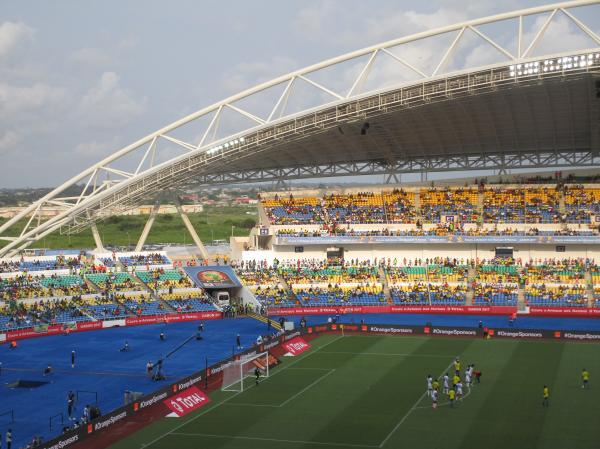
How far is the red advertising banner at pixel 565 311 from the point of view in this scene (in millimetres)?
59812

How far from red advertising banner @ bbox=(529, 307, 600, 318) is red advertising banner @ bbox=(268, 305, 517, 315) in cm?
179

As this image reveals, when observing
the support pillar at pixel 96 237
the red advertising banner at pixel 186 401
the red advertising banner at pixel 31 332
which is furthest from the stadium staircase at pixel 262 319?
the red advertising banner at pixel 186 401

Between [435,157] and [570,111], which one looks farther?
[435,157]

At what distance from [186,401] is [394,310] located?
33.2 meters

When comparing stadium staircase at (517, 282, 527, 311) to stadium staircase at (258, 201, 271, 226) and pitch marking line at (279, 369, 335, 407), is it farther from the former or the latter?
→ pitch marking line at (279, 369, 335, 407)

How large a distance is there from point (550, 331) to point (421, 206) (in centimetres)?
2914

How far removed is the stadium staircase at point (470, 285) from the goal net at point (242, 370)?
2866cm

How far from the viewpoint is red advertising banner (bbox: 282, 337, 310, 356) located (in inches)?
1809

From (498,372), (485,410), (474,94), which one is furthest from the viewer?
(474,94)

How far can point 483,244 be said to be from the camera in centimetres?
7169

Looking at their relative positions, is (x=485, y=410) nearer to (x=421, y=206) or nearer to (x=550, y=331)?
(x=550, y=331)

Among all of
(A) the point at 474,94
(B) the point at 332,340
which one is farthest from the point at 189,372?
(A) the point at 474,94

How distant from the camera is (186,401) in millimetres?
33469

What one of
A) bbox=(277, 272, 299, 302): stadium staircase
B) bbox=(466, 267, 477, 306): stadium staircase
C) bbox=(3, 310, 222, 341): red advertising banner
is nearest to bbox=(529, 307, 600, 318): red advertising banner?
bbox=(466, 267, 477, 306): stadium staircase
